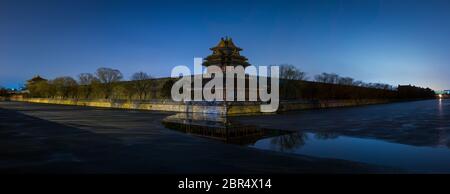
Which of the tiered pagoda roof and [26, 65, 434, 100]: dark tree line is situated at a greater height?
the tiered pagoda roof

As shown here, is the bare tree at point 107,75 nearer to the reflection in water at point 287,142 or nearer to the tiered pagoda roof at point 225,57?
the tiered pagoda roof at point 225,57

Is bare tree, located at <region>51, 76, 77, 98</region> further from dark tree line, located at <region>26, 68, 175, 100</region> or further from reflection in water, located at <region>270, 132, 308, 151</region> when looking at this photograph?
reflection in water, located at <region>270, 132, 308, 151</region>

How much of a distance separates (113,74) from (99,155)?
64277mm

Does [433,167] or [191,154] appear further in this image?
[191,154]

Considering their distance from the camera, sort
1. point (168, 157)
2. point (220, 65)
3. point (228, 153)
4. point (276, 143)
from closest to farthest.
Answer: point (168, 157) < point (228, 153) < point (276, 143) < point (220, 65)

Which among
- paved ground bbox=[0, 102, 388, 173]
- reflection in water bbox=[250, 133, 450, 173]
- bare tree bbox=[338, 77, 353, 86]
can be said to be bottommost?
reflection in water bbox=[250, 133, 450, 173]

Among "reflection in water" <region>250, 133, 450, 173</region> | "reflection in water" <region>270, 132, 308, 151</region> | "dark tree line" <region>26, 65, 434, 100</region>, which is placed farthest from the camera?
"dark tree line" <region>26, 65, 434, 100</region>

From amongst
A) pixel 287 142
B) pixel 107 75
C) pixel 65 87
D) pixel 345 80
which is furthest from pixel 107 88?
pixel 345 80

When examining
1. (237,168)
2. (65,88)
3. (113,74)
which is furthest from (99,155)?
(65,88)

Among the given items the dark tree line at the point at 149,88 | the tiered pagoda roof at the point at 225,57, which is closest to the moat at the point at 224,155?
the tiered pagoda roof at the point at 225,57

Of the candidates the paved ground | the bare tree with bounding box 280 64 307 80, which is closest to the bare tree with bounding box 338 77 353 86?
the bare tree with bounding box 280 64 307 80

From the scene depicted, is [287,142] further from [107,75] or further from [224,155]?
[107,75]
